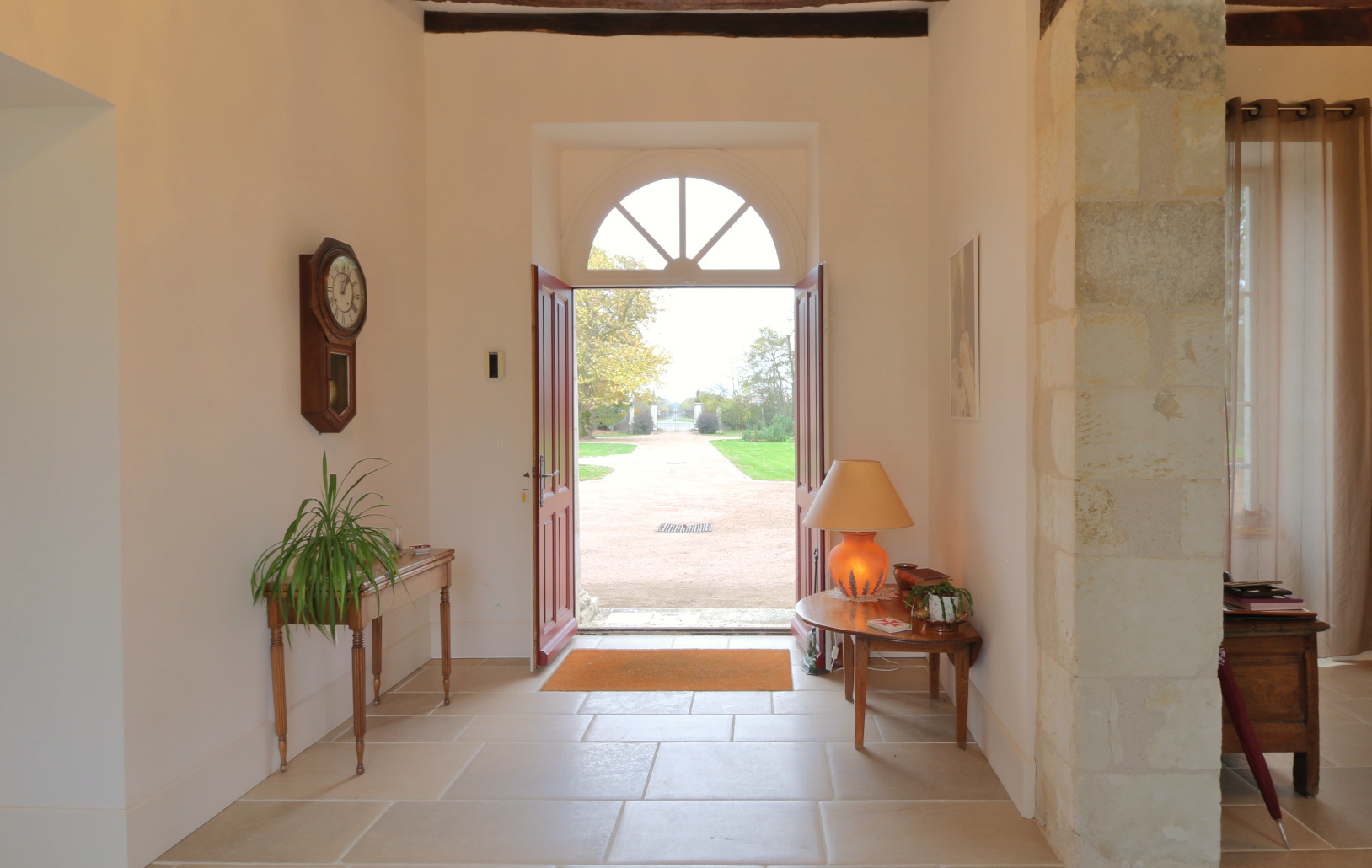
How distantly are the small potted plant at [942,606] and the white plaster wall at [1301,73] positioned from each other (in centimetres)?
343

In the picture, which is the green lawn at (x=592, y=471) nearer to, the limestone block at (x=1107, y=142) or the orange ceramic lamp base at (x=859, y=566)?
the orange ceramic lamp base at (x=859, y=566)

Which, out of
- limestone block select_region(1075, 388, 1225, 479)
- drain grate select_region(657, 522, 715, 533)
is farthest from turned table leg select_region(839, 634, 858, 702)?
drain grate select_region(657, 522, 715, 533)

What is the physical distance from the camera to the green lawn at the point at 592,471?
1605 cm

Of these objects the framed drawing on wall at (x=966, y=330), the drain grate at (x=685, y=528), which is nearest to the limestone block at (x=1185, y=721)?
the framed drawing on wall at (x=966, y=330)

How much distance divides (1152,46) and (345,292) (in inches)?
131

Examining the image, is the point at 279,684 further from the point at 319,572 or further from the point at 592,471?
the point at 592,471

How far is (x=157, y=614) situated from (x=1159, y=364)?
10.8 feet

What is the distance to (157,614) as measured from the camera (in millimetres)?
2891

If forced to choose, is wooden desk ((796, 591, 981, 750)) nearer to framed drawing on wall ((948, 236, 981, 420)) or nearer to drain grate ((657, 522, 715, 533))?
framed drawing on wall ((948, 236, 981, 420))

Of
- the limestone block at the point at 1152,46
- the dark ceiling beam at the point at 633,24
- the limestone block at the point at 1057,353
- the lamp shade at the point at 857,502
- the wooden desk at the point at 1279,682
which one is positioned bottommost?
the wooden desk at the point at 1279,682

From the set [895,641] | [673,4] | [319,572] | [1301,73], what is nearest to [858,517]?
[895,641]

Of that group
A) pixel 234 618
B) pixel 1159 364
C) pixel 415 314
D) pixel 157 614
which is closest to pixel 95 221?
pixel 157 614

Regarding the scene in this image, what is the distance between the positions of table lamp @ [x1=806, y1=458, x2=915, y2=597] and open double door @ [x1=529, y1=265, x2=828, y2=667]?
2.17 feet

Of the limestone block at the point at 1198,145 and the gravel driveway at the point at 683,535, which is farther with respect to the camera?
the gravel driveway at the point at 683,535
